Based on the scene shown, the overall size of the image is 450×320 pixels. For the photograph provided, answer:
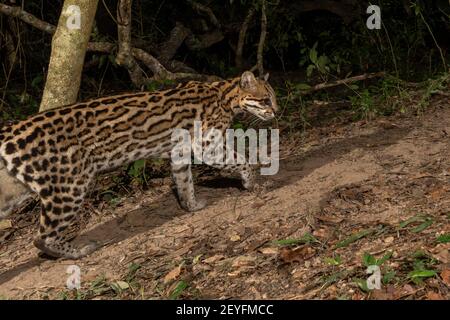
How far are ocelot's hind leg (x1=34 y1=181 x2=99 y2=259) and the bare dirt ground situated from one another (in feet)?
0.45

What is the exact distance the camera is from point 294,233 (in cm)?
598

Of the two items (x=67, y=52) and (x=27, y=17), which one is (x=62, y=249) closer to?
(x=67, y=52)

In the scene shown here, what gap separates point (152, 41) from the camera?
11.3 m

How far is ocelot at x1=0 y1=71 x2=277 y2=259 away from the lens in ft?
20.1

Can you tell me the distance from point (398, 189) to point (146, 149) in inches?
96.5

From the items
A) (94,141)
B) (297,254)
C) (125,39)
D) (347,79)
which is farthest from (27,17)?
(297,254)

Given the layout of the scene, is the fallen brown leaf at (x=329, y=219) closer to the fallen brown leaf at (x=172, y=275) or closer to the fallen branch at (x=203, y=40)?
the fallen brown leaf at (x=172, y=275)

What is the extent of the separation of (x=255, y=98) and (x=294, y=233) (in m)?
1.97

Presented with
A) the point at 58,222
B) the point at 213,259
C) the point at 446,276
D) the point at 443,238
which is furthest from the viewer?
the point at 58,222

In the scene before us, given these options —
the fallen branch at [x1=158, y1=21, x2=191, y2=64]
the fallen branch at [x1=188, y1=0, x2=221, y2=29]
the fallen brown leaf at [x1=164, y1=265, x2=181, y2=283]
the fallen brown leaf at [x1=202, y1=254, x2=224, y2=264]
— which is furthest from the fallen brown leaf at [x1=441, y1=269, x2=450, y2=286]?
the fallen branch at [x1=188, y1=0, x2=221, y2=29]

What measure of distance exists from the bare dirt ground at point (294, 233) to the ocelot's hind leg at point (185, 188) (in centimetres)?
12

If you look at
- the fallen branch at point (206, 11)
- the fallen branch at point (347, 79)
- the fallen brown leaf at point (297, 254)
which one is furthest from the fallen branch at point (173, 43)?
the fallen brown leaf at point (297, 254)

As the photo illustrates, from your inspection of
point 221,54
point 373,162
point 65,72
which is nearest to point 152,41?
point 221,54

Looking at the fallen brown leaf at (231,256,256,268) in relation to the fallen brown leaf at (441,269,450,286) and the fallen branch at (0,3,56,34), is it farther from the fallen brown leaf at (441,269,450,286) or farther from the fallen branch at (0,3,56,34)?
the fallen branch at (0,3,56,34)
